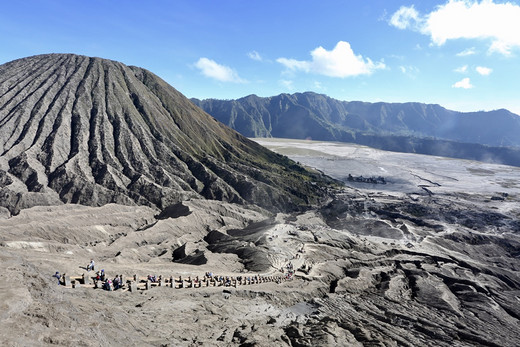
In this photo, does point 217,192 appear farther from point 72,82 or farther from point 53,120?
point 72,82

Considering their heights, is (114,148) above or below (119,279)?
above

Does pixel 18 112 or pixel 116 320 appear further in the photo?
pixel 18 112

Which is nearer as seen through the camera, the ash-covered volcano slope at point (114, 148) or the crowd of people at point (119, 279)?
the crowd of people at point (119, 279)

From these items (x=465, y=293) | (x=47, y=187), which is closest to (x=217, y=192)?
(x=47, y=187)

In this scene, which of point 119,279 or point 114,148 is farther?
point 114,148

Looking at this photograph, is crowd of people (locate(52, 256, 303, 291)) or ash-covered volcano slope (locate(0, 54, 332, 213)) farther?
ash-covered volcano slope (locate(0, 54, 332, 213))

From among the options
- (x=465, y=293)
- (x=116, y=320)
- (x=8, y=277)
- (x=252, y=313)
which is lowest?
(x=465, y=293)

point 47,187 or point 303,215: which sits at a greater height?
point 47,187

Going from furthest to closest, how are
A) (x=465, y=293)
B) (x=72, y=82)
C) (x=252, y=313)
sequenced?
1. (x=72, y=82)
2. (x=465, y=293)
3. (x=252, y=313)
